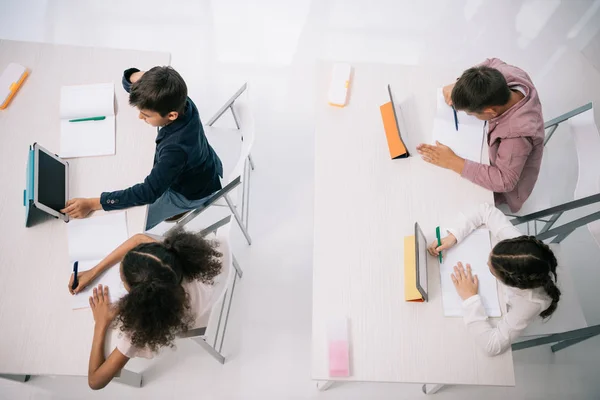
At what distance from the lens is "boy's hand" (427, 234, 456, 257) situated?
1.40 meters

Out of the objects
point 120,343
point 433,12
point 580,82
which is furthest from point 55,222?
point 580,82

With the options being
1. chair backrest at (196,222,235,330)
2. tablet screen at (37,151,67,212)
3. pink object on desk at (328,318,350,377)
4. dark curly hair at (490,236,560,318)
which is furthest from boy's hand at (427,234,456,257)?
tablet screen at (37,151,67,212)

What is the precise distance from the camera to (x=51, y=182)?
140 centimetres

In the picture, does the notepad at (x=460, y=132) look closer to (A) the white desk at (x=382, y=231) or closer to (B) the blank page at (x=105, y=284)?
(A) the white desk at (x=382, y=231)

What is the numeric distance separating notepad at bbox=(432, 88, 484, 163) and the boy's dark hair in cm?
97

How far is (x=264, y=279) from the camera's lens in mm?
2080

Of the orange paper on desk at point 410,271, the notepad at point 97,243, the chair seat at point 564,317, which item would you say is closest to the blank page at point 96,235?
the notepad at point 97,243

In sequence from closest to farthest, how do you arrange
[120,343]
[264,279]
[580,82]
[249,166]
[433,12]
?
[120,343] → [264,279] → [249,166] → [580,82] → [433,12]

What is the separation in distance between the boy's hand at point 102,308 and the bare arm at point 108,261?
0.05 meters

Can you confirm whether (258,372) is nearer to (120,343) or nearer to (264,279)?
(264,279)

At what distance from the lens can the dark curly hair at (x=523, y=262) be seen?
125cm

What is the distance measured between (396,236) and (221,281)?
0.62 meters

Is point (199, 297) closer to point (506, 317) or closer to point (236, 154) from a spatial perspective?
point (236, 154)

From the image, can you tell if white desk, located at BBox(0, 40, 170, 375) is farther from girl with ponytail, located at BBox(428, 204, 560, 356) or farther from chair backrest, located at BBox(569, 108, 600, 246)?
chair backrest, located at BBox(569, 108, 600, 246)
